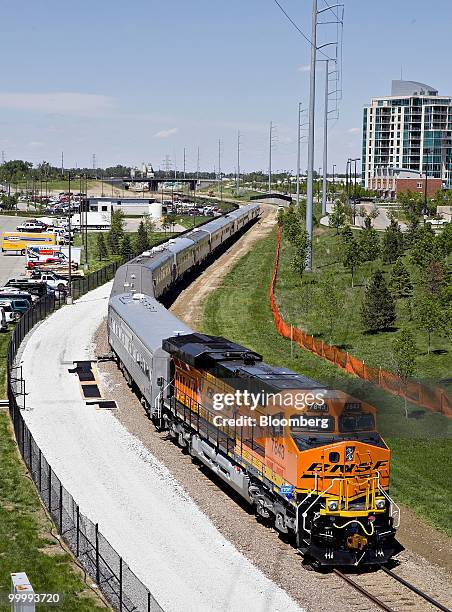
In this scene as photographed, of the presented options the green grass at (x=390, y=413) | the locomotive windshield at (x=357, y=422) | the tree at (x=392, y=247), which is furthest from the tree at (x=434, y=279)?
the locomotive windshield at (x=357, y=422)

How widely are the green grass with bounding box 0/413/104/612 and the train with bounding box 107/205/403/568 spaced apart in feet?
16.0

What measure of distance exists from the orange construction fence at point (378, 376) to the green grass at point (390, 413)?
15.6 inches

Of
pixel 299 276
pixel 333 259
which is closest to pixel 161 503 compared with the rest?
pixel 299 276

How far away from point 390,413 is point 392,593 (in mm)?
12703

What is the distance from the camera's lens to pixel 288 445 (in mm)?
20438

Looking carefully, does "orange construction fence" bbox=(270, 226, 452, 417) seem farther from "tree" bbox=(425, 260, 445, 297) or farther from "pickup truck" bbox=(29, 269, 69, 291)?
"pickup truck" bbox=(29, 269, 69, 291)

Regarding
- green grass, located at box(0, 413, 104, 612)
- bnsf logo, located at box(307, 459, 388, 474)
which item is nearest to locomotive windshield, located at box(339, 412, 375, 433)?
bnsf logo, located at box(307, 459, 388, 474)

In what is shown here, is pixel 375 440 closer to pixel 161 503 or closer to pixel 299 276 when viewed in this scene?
pixel 161 503

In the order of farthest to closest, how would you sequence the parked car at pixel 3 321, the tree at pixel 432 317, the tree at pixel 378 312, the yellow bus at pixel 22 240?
the yellow bus at pixel 22 240
the parked car at pixel 3 321
the tree at pixel 378 312
the tree at pixel 432 317

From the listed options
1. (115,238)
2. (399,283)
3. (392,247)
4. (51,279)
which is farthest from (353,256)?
(115,238)

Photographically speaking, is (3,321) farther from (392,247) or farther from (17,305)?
(392,247)

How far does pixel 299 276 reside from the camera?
7662cm

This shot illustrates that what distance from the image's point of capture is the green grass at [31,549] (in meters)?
19.5

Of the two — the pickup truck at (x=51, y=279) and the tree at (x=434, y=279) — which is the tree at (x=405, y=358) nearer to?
the tree at (x=434, y=279)
